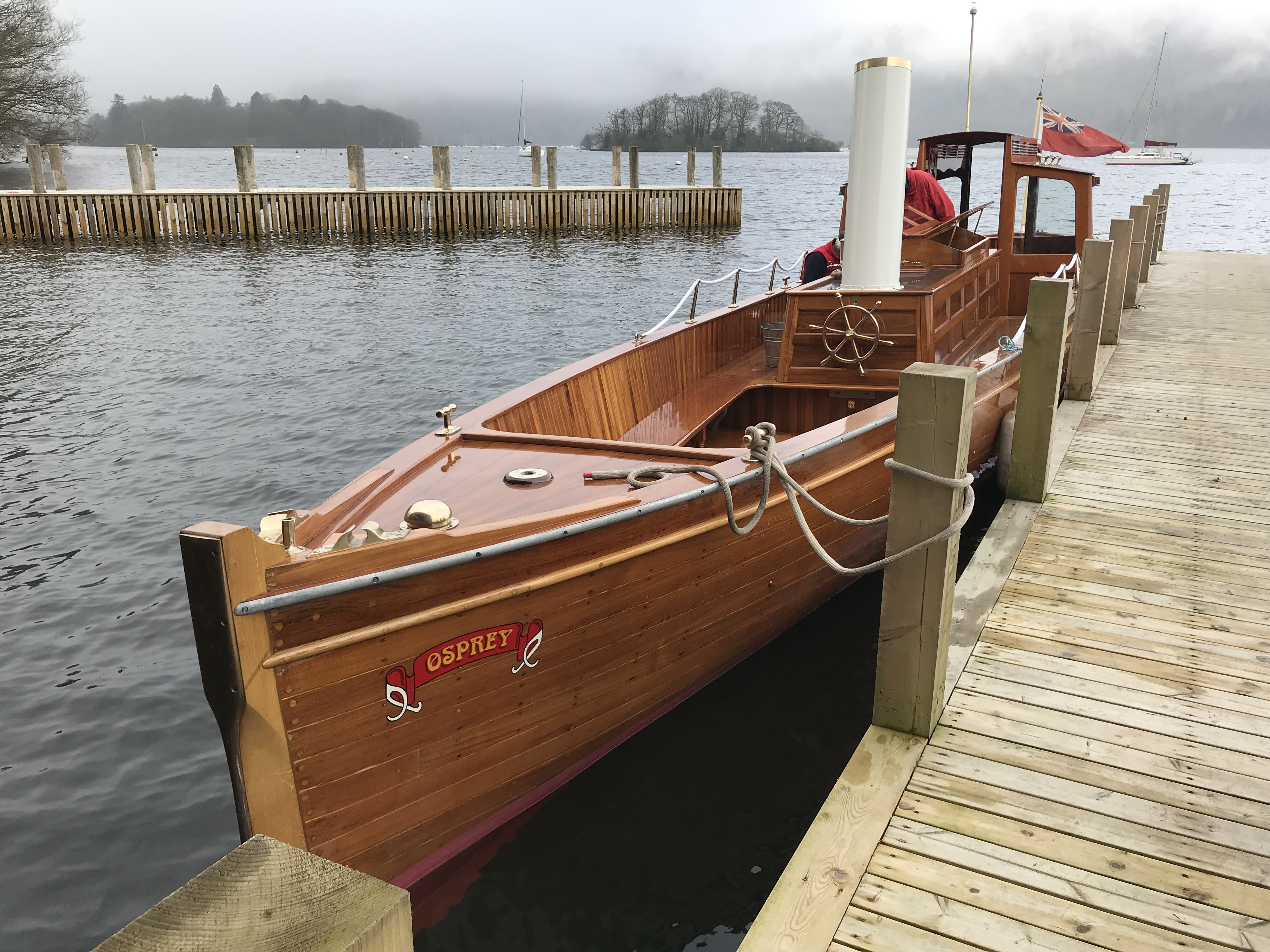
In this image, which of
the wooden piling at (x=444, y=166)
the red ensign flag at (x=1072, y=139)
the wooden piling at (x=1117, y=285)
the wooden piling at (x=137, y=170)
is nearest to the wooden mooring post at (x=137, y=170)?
the wooden piling at (x=137, y=170)

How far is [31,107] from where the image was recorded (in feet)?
126

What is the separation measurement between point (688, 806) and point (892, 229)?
4240mm

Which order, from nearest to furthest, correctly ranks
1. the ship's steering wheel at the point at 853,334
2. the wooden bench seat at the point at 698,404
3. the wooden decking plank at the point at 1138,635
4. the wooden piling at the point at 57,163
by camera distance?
1. the wooden decking plank at the point at 1138,635
2. the wooden bench seat at the point at 698,404
3. the ship's steering wheel at the point at 853,334
4. the wooden piling at the point at 57,163

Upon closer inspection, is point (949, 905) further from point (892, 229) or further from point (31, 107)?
point (31, 107)

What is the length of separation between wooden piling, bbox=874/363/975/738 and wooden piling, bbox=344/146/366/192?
27.9 m

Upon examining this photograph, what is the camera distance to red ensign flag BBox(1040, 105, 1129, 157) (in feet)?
43.4

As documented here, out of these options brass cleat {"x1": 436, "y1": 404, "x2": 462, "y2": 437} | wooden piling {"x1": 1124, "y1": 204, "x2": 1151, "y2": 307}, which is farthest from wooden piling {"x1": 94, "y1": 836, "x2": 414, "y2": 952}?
wooden piling {"x1": 1124, "y1": 204, "x2": 1151, "y2": 307}

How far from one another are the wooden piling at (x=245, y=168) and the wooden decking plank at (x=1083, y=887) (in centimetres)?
2787

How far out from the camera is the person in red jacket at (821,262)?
8.20m

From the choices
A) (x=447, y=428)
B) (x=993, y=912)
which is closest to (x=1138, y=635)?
(x=993, y=912)

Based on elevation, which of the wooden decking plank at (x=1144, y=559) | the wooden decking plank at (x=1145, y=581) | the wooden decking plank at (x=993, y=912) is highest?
the wooden decking plank at (x=1144, y=559)

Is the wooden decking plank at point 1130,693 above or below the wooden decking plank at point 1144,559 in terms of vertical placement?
below

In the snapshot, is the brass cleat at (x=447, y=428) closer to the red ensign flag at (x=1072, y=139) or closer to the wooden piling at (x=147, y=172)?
the red ensign flag at (x=1072, y=139)

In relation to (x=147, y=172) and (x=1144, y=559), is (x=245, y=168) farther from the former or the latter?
(x=1144, y=559)
